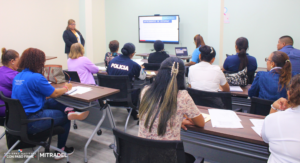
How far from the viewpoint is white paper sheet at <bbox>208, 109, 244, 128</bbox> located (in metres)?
1.54

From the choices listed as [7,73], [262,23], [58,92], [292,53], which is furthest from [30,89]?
[262,23]

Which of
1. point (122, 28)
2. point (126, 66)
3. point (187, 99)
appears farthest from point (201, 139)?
point (122, 28)

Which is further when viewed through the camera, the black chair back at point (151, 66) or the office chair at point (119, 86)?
the black chair back at point (151, 66)

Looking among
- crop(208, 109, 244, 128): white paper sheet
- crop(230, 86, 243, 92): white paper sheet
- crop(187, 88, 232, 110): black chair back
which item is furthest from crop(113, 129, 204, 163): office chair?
crop(230, 86, 243, 92): white paper sheet

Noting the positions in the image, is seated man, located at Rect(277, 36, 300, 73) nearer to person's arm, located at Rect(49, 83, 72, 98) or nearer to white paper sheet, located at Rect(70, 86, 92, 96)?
white paper sheet, located at Rect(70, 86, 92, 96)

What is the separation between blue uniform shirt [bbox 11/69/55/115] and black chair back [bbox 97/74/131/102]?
2.62 ft

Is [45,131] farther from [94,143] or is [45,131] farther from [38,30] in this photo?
[38,30]

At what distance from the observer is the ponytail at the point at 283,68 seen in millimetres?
1995

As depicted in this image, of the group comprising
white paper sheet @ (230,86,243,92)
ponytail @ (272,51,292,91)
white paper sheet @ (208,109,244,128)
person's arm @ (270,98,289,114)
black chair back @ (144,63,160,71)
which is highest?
ponytail @ (272,51,292,91)

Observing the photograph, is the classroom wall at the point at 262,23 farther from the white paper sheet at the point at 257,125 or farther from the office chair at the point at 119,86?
the white paper sheet at the point at 257,125

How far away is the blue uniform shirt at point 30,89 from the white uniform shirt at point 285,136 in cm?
182

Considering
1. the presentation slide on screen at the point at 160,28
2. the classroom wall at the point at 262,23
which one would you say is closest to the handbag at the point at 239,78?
the classroom wall at the point at 262,23

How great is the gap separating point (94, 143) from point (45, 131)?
0.81m

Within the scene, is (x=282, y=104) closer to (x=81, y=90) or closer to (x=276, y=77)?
(x=276, y=77)
